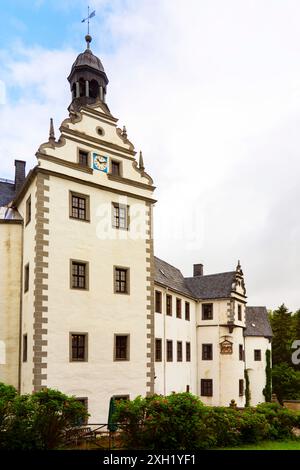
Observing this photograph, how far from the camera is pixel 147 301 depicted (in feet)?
80.5

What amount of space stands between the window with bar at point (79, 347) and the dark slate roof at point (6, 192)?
28.9ft

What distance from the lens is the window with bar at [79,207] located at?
74.3 feet

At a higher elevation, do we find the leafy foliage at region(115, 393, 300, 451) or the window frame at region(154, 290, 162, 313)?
the window frame at region(154, 290, 162, 313)

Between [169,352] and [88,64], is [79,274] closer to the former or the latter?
[88,64]

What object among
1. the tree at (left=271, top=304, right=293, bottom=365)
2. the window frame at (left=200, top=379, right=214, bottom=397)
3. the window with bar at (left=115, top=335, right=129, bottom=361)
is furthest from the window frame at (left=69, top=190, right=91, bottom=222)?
the tree at (left=271, top=304, right=293, bottom=365)

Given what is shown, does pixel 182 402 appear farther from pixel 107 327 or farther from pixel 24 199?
pixel 24 199

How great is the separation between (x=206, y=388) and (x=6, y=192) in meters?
23.1

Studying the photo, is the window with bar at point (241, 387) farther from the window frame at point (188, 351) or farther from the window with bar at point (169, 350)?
the window with bar at point (169, 350)

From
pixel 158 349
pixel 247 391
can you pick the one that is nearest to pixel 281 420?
pixel 158 349

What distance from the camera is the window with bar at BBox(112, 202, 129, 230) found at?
24.2 meters

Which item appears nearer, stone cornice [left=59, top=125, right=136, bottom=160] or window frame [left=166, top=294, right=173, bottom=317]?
stone cornice [left=59, top=125, right=136, bottom=160]

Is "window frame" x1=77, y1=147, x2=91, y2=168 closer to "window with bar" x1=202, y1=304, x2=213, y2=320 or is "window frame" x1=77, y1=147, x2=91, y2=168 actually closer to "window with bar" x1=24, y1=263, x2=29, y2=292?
"window with bar" x1=24, y1=263, x2=29, y2=292

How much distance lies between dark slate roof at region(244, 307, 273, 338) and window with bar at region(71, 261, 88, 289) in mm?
26833

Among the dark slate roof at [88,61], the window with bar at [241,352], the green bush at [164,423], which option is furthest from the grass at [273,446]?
the window with bar at [241,352]
